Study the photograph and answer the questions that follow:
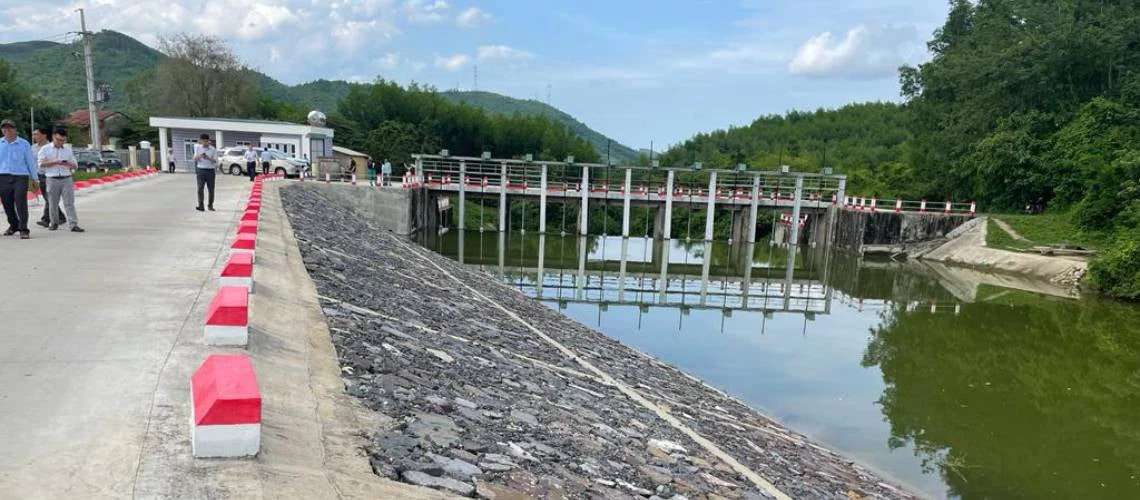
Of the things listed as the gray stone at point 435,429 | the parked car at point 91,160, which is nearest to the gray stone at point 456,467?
the gray stone at point 435,429

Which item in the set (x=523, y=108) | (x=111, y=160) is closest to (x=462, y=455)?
(x=111, y=160)

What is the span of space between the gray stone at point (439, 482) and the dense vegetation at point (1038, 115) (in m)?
29.4

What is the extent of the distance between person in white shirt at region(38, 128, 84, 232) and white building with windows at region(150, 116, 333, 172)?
29.8 meters

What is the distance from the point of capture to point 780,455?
28.4 ft

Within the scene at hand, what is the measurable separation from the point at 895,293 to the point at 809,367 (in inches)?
550

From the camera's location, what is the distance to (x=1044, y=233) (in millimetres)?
33438

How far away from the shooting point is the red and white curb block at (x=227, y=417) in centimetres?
321

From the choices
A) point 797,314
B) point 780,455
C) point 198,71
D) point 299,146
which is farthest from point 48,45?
point 780,455

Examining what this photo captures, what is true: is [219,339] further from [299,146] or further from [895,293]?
[299,146]

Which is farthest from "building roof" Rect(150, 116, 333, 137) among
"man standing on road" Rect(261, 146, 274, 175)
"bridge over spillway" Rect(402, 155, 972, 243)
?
"bridge over spillway" Rect(402, 155, 972, 243)

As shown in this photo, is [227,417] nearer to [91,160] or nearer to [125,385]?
[125,385]

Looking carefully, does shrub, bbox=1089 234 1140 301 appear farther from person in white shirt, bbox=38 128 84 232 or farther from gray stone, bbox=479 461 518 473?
person in white shirt, bbox=38 128 84 232

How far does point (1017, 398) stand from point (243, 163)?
32445mm

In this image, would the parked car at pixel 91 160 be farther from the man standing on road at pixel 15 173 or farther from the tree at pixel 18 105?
the man standing on road at pixel 15 173
